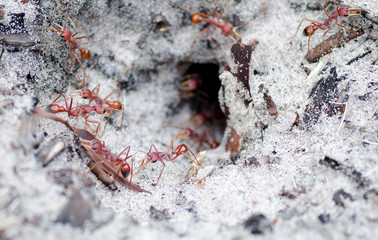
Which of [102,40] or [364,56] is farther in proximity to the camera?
[102,40]

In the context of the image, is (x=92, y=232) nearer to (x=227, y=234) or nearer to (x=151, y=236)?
(x=151, y=236)

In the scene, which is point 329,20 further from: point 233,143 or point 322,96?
point 233,143

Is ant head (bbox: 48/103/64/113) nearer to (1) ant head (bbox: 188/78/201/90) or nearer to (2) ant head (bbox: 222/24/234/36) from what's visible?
(2) ant head (bbox: 222/24/234/36)

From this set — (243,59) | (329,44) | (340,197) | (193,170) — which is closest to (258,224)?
(340,197)

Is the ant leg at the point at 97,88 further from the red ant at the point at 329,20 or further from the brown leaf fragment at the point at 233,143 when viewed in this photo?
the red ant at the point at 329,20

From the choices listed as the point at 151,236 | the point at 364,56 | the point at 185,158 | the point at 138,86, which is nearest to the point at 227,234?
the point at 151,236
